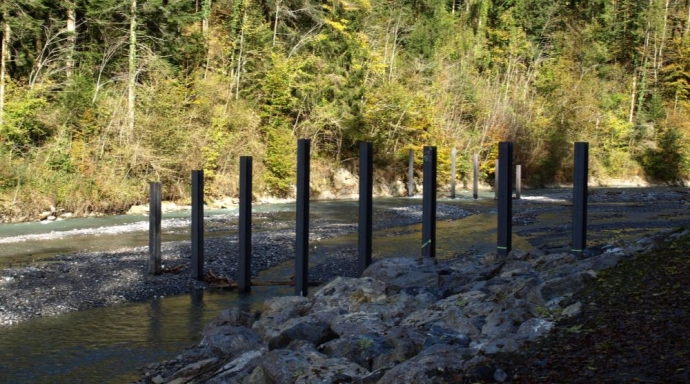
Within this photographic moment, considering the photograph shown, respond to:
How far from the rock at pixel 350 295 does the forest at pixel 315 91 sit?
645 inches

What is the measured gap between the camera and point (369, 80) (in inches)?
1585

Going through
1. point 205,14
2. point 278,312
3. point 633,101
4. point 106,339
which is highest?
point 205,14

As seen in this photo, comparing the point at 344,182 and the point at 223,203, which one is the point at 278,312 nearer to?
the point at 223,203

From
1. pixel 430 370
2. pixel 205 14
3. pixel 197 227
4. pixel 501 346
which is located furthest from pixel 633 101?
pixel 430 370

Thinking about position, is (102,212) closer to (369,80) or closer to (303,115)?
(303,115)

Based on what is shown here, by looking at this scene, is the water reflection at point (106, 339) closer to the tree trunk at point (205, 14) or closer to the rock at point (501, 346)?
the rock at point (501, 346)

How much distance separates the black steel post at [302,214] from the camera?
35.6ft

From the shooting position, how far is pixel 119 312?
10.7 m

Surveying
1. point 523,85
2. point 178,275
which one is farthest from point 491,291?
point 523,85

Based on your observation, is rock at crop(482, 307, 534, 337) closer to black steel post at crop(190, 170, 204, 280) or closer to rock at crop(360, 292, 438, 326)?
rock at crop(360, 292, 438, 326)

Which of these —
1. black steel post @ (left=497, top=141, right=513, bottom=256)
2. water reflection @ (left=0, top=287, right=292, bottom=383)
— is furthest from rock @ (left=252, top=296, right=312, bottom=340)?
black steel post @ (left=497, top=141, right=513, bottom=256)

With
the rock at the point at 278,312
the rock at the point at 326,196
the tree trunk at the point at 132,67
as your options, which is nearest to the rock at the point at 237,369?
the rock at the point at 278,312

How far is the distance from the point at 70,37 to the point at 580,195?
24.0m

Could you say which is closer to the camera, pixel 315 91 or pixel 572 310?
pixel 572 310
